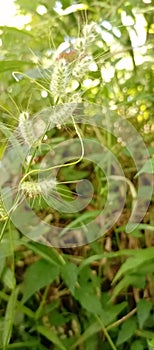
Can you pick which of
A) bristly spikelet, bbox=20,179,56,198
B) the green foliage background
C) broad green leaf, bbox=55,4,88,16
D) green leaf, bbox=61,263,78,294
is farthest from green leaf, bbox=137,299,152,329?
broad green leaf, bbox=55,4,88,16

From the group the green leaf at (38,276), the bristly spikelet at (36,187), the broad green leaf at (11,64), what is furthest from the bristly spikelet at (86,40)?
the green leaf at (38,276)

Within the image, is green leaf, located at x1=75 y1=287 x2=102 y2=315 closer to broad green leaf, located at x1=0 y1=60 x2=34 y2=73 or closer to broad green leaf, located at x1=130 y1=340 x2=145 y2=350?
broad green leaf, located at x1=130 y1=340 x2=145 y2=350

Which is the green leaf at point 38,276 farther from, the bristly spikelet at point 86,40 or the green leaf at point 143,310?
the bristly spikelet at point 86,40

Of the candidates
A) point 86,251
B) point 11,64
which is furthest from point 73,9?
point 86,251

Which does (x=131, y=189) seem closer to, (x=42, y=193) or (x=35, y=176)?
(x=35, y=176)

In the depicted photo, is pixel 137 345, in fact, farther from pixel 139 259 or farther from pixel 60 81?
pixel 60 81

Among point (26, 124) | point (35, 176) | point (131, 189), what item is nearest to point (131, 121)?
point (131, 189)
